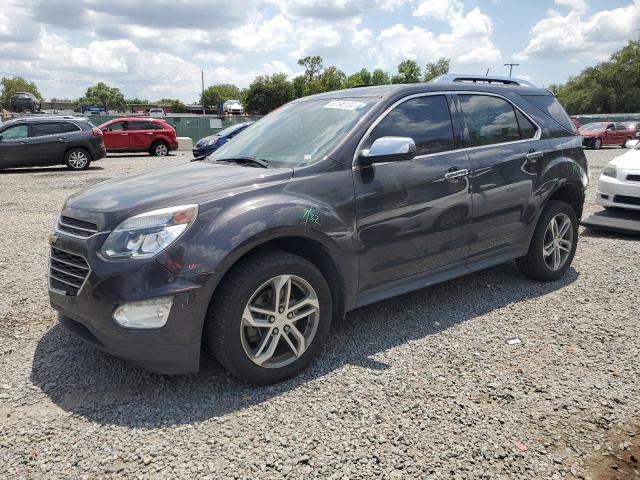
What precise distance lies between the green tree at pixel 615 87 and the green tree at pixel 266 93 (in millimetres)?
41097

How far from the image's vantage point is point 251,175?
321 cm

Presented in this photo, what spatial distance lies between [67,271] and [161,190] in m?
0.71

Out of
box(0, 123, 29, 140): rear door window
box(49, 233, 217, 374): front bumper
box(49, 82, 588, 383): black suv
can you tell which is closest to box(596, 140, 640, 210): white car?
box(49, 82, 588, 383): black suv

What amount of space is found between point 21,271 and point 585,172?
19.1ft

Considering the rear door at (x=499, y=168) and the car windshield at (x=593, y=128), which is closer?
the rear door at (x=499, y=168)

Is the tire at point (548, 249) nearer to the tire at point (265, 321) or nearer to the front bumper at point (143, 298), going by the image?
the tire at point (265, 321)

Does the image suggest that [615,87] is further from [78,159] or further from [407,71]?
[78,159]

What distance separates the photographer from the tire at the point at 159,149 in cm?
2145

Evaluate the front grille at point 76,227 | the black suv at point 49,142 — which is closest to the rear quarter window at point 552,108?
the front grille at point 76,227

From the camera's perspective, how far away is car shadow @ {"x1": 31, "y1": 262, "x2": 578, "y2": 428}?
2.86m

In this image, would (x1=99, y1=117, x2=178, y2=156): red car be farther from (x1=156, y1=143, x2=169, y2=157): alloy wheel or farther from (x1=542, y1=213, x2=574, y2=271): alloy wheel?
(x1=542, y1=213, x2=574, y2=271): alloy wheel

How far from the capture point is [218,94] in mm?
133250

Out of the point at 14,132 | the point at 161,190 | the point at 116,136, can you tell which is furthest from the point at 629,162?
the point at 116,136

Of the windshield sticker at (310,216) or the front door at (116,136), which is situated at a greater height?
the front door at (116,136)
